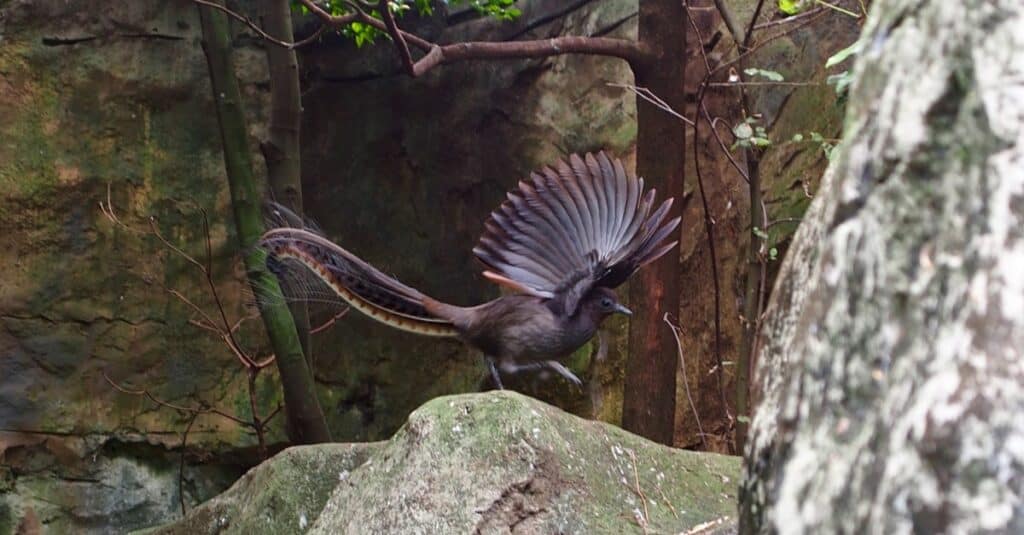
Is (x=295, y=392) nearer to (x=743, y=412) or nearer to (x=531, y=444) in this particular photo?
(x=743, y=412)

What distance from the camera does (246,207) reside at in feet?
14.1

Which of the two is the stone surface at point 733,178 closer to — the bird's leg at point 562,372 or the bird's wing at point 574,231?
the bird's leg at point 562,372

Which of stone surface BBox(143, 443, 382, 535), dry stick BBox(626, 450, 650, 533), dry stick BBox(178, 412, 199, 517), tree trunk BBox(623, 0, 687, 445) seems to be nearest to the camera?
dry stick BBox(626, 450, 650, 533)

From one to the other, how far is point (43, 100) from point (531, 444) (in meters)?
4.15

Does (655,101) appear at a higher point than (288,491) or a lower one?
higher

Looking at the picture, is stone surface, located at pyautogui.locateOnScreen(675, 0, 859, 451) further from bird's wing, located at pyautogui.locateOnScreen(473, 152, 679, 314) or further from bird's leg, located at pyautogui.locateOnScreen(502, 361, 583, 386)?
bird's wing, located at pyautogui.locateOnScreen(473, 152, 679, 314)

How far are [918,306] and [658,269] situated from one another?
10.1 feet

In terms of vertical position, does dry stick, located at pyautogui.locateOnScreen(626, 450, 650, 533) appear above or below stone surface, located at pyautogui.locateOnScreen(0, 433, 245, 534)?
above

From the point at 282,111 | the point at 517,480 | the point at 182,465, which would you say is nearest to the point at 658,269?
the point at 282,111

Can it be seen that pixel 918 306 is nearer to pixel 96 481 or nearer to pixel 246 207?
pixel 246 207

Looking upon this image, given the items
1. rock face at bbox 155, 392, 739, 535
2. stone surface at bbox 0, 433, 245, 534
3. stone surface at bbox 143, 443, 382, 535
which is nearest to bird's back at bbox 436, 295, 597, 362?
stone surface at bbox 143, 443, 382, 535

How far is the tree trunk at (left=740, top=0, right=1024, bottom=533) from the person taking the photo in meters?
0.91

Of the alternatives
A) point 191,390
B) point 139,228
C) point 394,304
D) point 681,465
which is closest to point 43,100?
point 139,228

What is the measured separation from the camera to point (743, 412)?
12.6 feet
